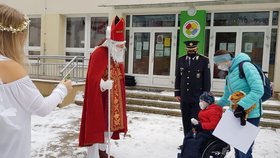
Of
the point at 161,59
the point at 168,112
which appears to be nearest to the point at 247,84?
the point at 168,112

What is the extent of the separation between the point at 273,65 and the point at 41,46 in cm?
838

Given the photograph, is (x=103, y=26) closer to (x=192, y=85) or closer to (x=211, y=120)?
(x=192, y=85)

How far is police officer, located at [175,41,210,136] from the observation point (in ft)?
15.0

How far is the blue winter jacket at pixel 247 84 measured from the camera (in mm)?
2932

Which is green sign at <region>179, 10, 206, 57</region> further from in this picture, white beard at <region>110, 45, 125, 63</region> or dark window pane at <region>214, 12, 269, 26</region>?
A: white beard at <region>110, 45, 125, 63</region>

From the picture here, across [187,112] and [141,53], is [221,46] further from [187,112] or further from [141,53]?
[187,112]

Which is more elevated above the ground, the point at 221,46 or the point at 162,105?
the point at 221,46

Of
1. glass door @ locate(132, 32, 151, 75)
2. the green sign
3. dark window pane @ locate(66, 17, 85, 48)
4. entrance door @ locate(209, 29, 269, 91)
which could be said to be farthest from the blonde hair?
dark window pane @ locate(66, 17, 85, 48)

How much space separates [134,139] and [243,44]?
555 centimetres

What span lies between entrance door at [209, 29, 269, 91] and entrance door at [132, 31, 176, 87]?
4.89ft

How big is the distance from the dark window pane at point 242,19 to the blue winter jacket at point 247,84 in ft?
21.4

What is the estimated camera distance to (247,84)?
311 centimetres

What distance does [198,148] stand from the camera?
3387 mm

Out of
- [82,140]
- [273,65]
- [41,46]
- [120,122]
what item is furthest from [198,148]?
[41,46]
